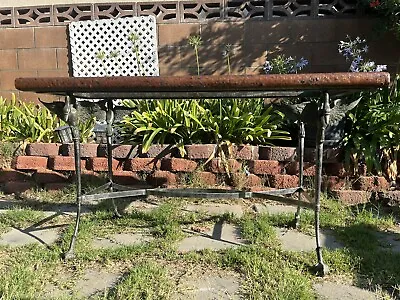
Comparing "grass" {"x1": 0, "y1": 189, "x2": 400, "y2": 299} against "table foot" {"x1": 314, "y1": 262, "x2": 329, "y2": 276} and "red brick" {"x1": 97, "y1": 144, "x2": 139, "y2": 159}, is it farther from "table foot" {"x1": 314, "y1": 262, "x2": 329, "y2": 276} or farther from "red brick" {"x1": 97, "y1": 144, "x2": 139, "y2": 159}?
"red brick" {"x1": 97, "y1": 144, "x2": 139, "y2": 159}

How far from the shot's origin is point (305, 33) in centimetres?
467

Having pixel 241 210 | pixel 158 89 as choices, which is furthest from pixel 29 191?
pixel 158 89

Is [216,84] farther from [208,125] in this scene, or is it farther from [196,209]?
[208,125]

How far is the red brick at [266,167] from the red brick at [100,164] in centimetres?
115

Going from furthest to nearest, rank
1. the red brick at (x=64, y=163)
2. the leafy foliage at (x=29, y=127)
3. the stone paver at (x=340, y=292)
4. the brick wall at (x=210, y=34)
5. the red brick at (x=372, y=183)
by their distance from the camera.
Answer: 1. the brick wall at (x=210, y=34)
2. the leafy foliage at (x=29, y=127)
3. the red brick at (x=64, y=163)
4. the red brick at (x=372, y=183)
5. the stone paver at (x=340, y=292)

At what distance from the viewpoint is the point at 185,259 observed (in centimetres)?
204

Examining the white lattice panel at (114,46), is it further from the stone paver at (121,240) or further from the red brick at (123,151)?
the stone paver at (121,240)

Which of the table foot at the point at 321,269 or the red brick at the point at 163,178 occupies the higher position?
the red brick at the point at 163,178

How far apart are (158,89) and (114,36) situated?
354cm

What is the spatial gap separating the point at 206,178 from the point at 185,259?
132cm

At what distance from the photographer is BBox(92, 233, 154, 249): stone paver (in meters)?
2.24

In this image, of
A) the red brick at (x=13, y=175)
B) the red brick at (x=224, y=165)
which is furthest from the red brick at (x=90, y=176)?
the red brick at (x=224, y=165)

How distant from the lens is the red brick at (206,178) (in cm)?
329

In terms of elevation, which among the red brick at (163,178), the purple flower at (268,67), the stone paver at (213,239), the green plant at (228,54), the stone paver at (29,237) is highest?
the green plant at (228,54)
